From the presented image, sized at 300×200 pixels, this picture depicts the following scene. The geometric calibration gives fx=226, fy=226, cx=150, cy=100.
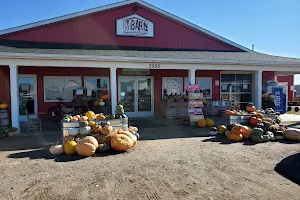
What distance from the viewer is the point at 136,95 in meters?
12.7

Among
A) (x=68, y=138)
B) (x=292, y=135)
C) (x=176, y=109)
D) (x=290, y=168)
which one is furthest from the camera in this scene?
(x=176, y=109)

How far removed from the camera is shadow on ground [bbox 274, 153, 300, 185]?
4035mm

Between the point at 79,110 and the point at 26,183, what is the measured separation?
742cm

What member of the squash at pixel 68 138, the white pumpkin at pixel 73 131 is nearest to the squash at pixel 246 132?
the white pumpkin at pixel 73 131

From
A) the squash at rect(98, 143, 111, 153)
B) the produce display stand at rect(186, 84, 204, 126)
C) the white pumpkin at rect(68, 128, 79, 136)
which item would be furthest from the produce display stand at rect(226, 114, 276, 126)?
the white pumpkin at rect(68, 128, 79, 136)

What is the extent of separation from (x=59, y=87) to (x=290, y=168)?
10478 mm

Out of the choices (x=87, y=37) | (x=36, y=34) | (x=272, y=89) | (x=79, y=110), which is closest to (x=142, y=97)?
(x=79, y=110)

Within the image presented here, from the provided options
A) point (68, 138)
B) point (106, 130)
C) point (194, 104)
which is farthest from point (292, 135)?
point (68, 138)

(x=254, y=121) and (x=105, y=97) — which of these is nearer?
(x=254, y=121)

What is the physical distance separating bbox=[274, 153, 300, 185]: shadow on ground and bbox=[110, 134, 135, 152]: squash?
3275 millimetres

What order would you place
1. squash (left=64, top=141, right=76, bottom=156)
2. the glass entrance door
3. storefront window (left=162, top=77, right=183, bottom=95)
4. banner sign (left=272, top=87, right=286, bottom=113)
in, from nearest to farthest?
1. squash (left=64, top=141, right=76, bottom=156)
2. the glass entrance door
3. storefront window (left=162, top=77, right=183, bottom=95)
4. banner sign (left=272, top=87, right=286, bottom=113)

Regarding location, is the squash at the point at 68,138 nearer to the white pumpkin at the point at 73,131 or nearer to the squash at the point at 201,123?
the white pumpkin at the point at 73,131

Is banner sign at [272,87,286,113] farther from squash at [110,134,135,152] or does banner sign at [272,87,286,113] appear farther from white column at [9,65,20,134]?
white column at [9,65,20,134]

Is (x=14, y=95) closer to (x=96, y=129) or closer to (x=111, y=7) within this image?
(x=96, y=129)
